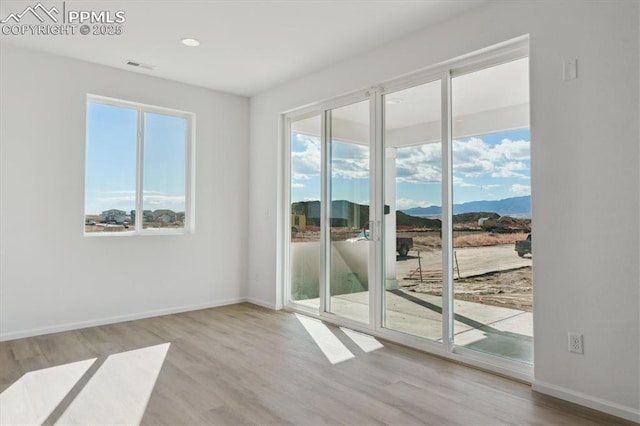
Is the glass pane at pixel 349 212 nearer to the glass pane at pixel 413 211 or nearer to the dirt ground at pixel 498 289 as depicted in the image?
the glass pane at pixel 413 211

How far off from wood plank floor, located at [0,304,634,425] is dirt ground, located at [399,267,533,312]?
556 millimetres

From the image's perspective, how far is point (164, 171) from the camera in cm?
504

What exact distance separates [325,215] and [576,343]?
2681mm

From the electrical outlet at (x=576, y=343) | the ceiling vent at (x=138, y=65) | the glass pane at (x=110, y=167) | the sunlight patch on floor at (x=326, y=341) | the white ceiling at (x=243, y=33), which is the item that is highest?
the ceiling vent at (x=138, y=65)

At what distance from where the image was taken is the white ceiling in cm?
317

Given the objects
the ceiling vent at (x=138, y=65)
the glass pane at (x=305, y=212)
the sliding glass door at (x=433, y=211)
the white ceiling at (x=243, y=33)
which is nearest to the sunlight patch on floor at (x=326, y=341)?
the sliding glass door at (x=433, y=211)

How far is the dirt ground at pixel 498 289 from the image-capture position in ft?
10.0

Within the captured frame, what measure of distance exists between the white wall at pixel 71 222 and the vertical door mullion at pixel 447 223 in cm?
310

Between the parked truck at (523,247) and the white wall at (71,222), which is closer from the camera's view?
the parked truck at (523,247)

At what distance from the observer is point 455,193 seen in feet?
11.2

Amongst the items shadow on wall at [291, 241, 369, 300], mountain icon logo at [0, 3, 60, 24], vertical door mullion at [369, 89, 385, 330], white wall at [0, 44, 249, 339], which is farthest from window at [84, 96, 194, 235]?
vertical door mullion at [369, 89, 385, 330]

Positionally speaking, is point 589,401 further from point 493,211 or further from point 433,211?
point 433,211

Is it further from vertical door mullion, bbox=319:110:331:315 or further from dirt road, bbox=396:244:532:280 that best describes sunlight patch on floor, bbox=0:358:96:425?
dirt road, bbox=396:244:532:280

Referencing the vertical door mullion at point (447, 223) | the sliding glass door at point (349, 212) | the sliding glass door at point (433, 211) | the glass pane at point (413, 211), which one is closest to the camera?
the sliding glass door at point (433, 211)
